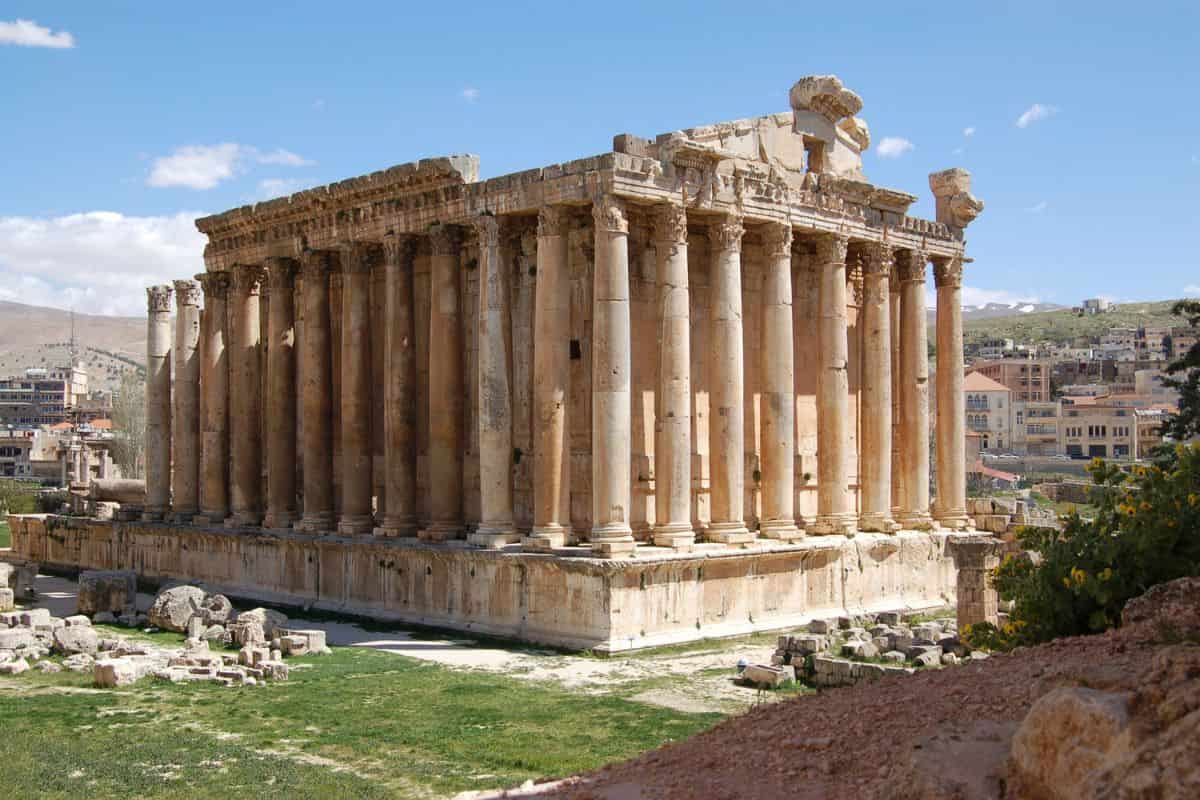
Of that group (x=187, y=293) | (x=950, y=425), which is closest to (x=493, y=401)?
Result: (x=950, y=425)

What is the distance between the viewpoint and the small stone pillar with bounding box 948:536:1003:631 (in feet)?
63.7

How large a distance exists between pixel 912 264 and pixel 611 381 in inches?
381

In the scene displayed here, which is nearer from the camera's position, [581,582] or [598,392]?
[581,582]

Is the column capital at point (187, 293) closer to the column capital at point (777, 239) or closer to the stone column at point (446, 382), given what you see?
the stone column at point (446, 382)

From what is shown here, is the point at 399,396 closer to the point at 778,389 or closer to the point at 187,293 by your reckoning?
the point at 778,389

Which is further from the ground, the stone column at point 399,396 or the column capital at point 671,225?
the column capital at point 671,225

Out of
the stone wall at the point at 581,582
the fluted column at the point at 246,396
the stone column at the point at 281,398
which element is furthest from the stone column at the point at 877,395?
the fluted column at the point at 246,396

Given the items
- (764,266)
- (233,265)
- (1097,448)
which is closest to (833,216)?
(764,266)

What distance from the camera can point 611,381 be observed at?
68.2 ft

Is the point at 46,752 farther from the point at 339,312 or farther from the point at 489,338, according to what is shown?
the point at 339,312

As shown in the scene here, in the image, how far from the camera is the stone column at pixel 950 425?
91.1ft

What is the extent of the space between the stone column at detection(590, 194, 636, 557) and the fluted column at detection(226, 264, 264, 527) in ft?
38.7

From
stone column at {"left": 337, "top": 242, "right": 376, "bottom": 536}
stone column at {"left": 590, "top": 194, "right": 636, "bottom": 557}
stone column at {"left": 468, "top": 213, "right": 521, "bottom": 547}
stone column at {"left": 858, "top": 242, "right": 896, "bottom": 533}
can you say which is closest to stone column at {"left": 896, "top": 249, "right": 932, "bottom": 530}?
stone column at {"left": 858, "top": 242, "right": 896, "bottom": 533}

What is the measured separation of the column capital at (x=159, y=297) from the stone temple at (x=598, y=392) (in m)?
2.73
